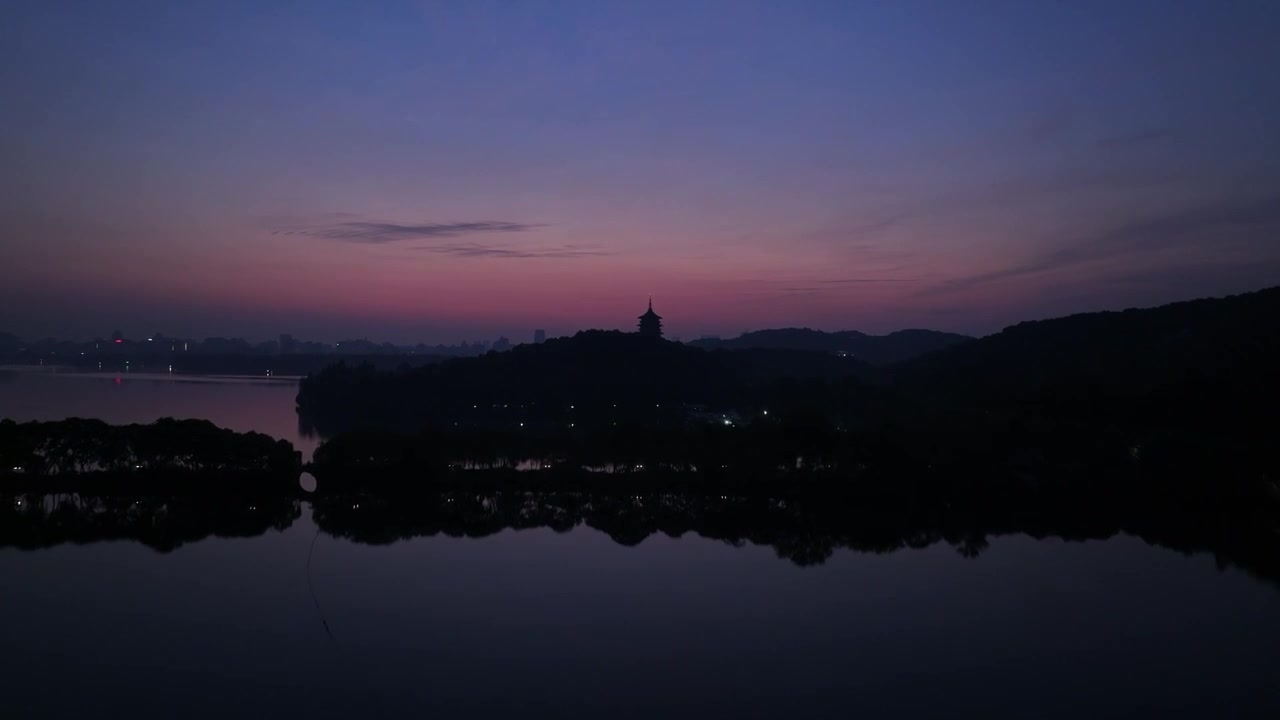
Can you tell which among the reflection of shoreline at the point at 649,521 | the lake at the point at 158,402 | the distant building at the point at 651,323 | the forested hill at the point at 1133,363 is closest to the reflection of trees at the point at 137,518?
the reflection of shoreline at the point at 649,521

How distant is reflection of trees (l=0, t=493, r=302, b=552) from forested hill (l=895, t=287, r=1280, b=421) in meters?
23.1

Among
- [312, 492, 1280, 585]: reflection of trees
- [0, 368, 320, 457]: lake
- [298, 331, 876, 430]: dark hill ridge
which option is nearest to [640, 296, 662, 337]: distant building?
[298, 331, 876, 430]: dark hill ridge

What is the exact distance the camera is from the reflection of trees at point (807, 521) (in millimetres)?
17109

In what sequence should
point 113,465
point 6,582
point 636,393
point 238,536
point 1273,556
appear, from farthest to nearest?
point 636,393
point 113,465
point 238,536
point 1273,556
point 6,582

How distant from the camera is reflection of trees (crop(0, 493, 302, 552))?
17.0m

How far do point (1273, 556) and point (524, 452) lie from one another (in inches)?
686

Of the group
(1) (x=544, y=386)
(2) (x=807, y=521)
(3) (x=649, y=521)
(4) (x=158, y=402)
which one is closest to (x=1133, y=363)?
(2) (x=807, y=521)

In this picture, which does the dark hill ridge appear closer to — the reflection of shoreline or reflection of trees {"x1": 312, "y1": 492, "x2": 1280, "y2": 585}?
reflection of trees {"x1": 312, "y1": 492, "x2": 1280, "y2": 585}

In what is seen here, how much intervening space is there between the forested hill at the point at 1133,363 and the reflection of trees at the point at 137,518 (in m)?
23.1

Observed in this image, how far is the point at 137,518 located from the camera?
18797 mm

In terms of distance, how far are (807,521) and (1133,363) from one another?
25.0m

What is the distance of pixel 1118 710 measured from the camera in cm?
963

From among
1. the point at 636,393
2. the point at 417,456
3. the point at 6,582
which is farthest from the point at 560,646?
Answer: the point at 636,393

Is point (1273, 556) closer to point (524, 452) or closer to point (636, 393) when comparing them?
point (524, 452)
